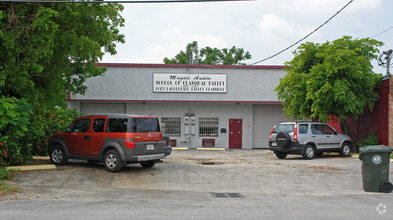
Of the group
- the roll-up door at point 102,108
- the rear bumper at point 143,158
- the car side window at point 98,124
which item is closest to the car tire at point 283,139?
the rear bumper at point 143,158

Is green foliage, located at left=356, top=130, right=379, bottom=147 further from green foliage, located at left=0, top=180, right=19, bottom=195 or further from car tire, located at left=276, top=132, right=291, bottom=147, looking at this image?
green foliage, located at left=0, top=180, right=19, bottom=195

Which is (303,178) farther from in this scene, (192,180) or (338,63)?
(338,63)

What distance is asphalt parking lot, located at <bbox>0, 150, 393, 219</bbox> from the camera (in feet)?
22.8

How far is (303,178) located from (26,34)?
30.3 ft

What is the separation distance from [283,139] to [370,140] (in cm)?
569

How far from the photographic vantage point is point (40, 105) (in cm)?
1274

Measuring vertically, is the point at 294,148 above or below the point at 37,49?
below

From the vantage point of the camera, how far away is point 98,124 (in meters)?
12.6

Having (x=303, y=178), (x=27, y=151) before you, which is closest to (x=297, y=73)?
(x=303, y=178)

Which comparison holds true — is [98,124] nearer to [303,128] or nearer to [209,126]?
[303,128]

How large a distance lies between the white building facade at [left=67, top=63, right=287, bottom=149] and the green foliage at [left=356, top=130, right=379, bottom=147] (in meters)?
6.42

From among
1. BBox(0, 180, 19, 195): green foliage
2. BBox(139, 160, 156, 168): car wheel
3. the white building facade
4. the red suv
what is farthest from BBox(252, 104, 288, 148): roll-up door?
BBox(0, 180, 19, 195): green foliage

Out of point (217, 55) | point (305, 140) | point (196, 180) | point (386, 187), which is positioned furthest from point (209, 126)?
point (217, 55)

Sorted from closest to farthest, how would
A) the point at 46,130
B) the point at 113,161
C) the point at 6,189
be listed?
the point at 6,189, the point at 113,161, the point at 46,130
